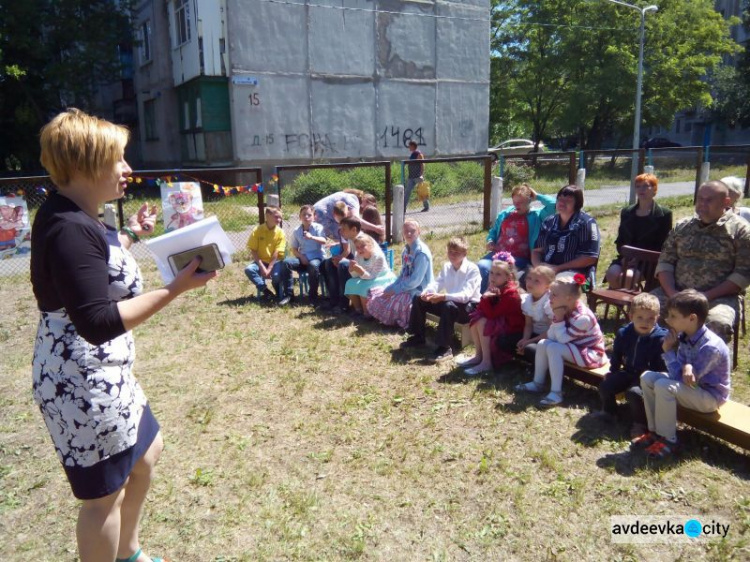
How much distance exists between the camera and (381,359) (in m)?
5.54

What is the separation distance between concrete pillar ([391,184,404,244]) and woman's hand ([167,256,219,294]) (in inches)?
344

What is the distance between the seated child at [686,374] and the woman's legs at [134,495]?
113 inches

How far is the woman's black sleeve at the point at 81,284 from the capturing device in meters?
A: 1.83

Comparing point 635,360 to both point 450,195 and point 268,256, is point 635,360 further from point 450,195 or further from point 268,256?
point 450,195

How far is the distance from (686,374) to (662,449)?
50 centimetres

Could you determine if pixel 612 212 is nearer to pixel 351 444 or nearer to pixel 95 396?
pixel 351 444

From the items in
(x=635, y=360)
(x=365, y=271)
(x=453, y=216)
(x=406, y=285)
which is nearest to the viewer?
(x=635, y=360)

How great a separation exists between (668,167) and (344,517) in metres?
16.4

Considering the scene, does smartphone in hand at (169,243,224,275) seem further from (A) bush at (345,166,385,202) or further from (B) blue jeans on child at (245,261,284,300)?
(A) bush at (345,166,385,202)

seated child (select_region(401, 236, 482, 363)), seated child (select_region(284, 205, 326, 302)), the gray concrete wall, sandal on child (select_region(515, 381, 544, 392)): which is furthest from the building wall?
sandal on child (select_region(515, 381, 544, 392))

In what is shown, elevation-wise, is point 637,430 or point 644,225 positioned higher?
point 644,225

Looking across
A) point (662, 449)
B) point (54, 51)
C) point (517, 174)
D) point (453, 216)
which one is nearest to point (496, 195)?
point (453, 216)

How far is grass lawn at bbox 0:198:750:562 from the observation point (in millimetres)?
3047

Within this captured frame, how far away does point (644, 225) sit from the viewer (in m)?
6.03
